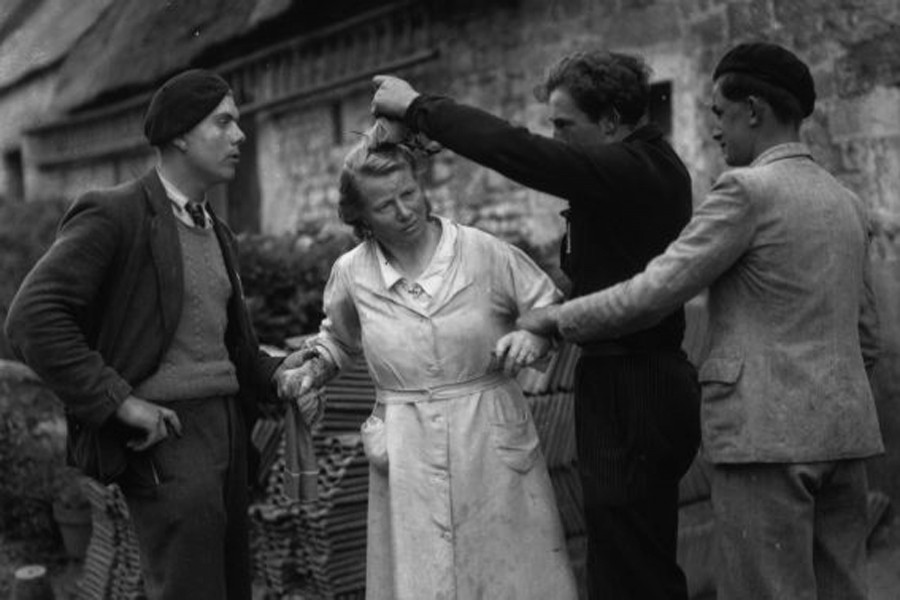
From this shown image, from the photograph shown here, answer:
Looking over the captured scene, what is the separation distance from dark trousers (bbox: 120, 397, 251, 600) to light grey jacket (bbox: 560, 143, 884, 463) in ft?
4.20

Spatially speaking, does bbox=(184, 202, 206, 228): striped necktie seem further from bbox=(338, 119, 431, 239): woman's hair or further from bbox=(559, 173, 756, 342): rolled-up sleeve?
bbox=(559, 173, 756, 342): rolled-up sleeve

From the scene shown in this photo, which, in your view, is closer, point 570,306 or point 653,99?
point 570,306

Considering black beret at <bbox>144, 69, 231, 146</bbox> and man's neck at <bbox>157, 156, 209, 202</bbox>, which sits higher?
black beret at <bbox>144, 69, 231, 146</bbox>

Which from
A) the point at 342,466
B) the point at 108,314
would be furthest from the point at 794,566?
the point at 342,466

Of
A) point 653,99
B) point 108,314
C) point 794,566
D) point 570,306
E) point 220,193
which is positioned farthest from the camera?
point 220,193

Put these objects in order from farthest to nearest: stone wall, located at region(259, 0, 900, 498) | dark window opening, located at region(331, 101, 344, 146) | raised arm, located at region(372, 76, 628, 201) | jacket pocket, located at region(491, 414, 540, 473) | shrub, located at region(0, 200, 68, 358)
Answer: dark window opening, located at region(331, 101, 344, 146)
shrub, located at region(0, 200, 68, 358)
stone wall, located at region(259, 0, 900, 498)
jacket pocket, located at region(491, 414, 540, 473)
raised arm, located at region(372, 76, 628, 201)

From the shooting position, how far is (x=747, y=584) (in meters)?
3.10

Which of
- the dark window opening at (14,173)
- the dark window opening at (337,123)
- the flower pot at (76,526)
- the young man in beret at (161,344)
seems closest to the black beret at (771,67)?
the young man in beret at (161,344)

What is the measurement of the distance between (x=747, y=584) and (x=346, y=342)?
132 centimetres

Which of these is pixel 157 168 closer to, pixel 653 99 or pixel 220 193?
pixel 653 99

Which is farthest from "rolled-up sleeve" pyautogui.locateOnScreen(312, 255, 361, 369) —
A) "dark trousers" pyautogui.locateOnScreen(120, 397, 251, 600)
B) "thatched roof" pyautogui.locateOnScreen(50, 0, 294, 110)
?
"thatched roof" pyautogui.locateOnScreen(50, 0, 294, 110)

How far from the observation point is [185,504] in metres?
3.51

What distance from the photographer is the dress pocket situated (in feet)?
→ 11.5

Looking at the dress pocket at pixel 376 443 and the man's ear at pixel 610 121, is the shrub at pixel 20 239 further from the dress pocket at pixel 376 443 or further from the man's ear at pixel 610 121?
the man's ear at pixel 610 121
